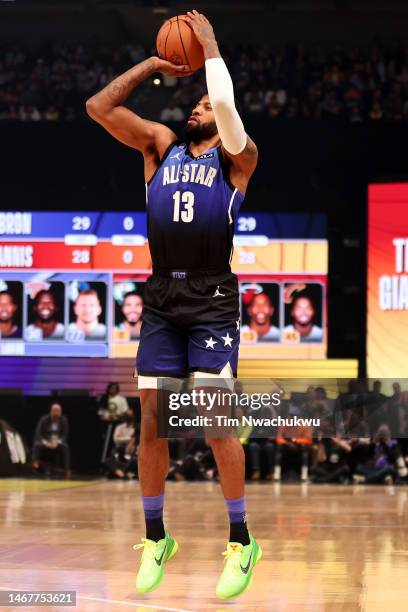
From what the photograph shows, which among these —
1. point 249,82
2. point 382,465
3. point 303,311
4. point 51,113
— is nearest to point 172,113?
point 249,82

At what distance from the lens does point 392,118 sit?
1480 cm

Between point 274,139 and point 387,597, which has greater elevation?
point 274,139

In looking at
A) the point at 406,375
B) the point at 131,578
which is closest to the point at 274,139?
the point at 406,375

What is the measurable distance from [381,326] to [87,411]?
4.00 meters

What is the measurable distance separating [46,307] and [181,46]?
10.0 m

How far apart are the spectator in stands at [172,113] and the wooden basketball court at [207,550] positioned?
18.6 ft

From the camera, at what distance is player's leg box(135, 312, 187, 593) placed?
14.0 feet

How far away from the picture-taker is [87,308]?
551 inches

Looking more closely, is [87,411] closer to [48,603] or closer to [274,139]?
[274,139]

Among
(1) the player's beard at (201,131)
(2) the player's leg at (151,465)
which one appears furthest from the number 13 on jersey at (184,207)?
(2) the player's leg at (151,465)

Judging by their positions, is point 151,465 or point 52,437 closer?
point 151,465

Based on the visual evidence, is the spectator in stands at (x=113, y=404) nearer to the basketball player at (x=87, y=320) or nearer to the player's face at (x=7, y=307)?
the basketball player at (x=87, y=320)

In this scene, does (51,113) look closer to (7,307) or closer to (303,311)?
(7,307)

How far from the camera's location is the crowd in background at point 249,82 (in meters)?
15.1
